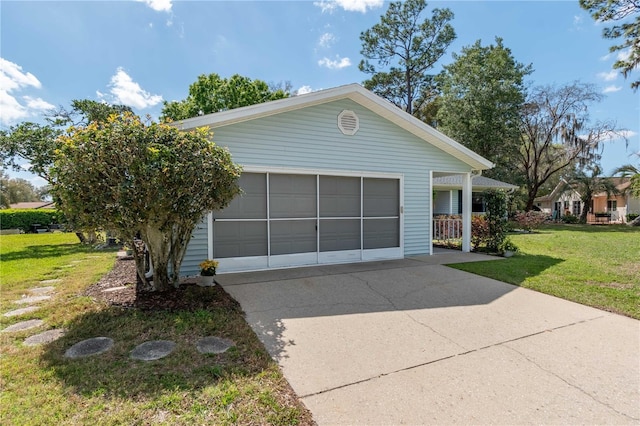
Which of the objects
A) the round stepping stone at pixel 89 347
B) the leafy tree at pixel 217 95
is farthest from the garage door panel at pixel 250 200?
the leafy tree at pixel 217 95

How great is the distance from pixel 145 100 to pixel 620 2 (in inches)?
979

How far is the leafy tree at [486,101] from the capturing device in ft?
66.5

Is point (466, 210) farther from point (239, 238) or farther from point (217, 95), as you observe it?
point (217, 95)

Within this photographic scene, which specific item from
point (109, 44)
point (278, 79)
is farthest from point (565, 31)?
point (278, 79)

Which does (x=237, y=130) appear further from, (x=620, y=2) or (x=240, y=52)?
(x=620, y=2)

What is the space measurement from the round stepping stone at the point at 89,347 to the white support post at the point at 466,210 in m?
8.91

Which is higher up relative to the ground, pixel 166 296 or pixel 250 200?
pixel 250 200

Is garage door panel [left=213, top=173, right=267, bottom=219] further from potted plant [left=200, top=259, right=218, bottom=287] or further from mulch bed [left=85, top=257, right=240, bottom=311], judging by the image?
mulch bed [left=85, top=257, right=240, bottom=311]

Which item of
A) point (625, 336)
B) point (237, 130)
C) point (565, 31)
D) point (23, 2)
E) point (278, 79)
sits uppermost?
point (278, 79)

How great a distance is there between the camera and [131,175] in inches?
154

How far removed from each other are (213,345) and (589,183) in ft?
102

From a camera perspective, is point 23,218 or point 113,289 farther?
point 23,218

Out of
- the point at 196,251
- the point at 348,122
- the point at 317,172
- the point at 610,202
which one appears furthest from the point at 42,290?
the point at 610,202

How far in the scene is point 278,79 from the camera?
25.3 m
